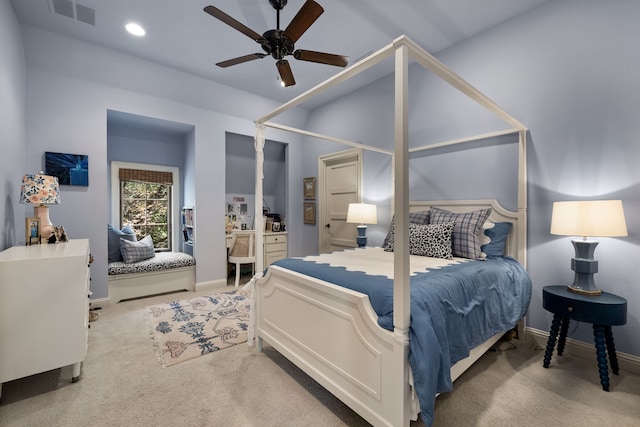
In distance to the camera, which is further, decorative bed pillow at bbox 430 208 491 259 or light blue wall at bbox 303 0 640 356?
decorative bed pillow at bbox 430 208 491 259

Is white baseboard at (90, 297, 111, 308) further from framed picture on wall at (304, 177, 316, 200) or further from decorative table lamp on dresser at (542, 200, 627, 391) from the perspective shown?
decorative table lamp on dresser at (542, 200, 627, 391)

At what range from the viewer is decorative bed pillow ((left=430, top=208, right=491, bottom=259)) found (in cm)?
242

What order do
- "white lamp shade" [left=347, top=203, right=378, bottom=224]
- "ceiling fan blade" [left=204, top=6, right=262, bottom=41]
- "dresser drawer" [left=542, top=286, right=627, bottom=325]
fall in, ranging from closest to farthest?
"dresser drawer" [left=542, top=286, right=627, bottom=325], "ceiling fan blade" [left=204, top=6, right=262, bottom=41], "white lamp shade" [left=347, top=203, right=378, bottom=224]

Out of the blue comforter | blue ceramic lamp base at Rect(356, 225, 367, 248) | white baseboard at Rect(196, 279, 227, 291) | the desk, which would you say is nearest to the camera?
the blue comforter

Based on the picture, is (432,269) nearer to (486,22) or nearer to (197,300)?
(486,22)

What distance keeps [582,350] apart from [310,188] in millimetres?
3769

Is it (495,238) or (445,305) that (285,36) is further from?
(495,238)

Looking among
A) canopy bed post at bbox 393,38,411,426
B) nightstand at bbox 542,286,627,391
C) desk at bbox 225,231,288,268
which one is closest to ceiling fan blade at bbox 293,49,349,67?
canopy bed post at bbox 393,38,411,426

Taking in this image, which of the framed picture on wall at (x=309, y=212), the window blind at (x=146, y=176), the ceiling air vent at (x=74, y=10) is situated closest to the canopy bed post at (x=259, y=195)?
the ceiling air vent at (x=74, y=10)

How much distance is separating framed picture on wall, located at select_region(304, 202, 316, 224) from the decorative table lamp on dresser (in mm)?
3272

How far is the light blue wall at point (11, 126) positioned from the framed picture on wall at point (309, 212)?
3.44 meters

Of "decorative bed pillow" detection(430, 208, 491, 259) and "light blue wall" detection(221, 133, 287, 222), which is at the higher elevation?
"light blue wall" detection(221, 133, 287, 222)

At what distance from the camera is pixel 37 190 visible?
2.20m

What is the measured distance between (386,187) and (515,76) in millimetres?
1728
